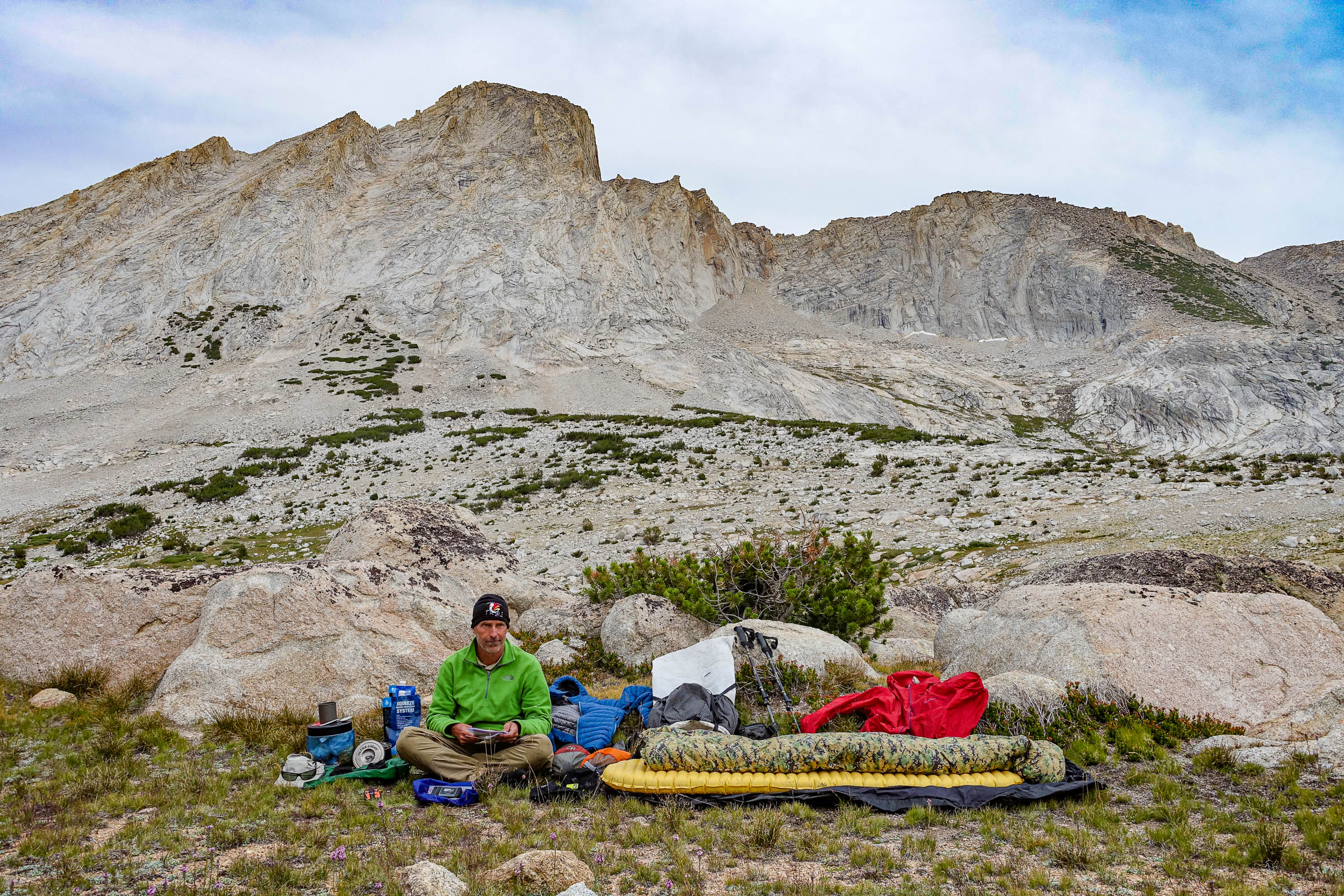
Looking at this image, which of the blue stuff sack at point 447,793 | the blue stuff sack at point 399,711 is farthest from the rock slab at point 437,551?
the blue stuff sack at point 447,793

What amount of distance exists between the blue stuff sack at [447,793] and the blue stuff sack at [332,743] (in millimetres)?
1056

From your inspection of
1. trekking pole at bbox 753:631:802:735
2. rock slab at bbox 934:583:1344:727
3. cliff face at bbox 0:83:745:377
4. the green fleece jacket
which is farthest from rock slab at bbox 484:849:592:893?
cliff face at bbox 0:83:745:377

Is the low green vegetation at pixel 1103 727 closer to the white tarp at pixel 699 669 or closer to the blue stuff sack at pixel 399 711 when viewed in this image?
the white tarp at pixel 699 669

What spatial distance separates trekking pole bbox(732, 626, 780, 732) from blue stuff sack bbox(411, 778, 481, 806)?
319 centimetres

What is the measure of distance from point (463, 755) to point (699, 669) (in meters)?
2.75

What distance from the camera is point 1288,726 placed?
20.6 feet

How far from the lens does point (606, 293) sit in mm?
71625

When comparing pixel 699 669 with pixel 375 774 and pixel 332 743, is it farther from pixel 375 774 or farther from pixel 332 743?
pixel 332 743

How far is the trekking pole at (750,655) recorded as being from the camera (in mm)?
7469

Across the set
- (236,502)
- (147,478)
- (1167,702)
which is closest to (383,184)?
(147,478)

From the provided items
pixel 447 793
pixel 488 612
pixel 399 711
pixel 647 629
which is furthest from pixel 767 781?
pixel 647 629

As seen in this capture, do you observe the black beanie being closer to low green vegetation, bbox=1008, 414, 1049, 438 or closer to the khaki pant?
the khaki pant

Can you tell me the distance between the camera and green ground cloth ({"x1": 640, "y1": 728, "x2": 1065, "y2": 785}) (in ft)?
18.8

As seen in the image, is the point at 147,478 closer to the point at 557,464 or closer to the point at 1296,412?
the point at 557,464
